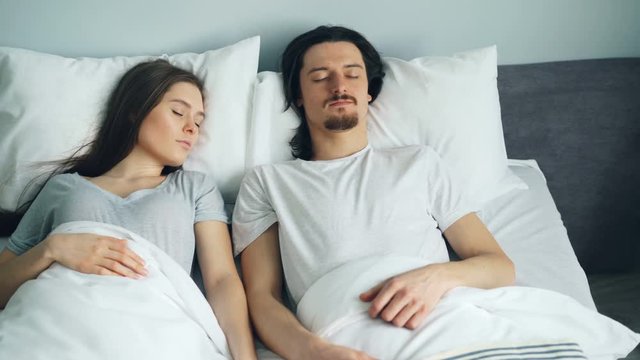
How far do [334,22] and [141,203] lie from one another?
2.90 ft

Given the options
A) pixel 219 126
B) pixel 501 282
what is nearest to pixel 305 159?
pixel 219 126

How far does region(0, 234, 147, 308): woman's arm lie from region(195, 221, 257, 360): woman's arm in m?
0.21

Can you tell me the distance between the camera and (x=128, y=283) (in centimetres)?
119

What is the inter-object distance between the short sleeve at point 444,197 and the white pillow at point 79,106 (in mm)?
560

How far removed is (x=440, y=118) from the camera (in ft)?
5.47

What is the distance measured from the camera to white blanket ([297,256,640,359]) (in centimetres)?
109

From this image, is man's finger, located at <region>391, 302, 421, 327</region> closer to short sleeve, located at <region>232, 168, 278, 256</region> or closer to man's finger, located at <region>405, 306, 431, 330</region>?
man's finger, located at <region>405, 306, 431, 330</region>

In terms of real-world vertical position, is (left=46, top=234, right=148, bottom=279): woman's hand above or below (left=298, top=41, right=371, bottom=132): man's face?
below

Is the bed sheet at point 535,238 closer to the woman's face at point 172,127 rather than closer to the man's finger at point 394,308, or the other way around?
the man's finger at point 394,308

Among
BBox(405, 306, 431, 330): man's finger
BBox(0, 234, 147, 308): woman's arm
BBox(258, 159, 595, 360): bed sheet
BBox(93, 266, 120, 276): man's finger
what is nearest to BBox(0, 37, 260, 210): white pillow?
BBox(0, 234, 147, 308): woman's arm

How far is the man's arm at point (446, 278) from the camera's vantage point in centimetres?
116

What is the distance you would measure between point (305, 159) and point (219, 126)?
0.27 m

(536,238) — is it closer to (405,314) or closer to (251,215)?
(405,314)

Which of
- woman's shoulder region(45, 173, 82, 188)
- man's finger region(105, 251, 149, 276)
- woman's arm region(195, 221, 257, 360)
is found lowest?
woman's arm region(195, 221, 257, 360)
